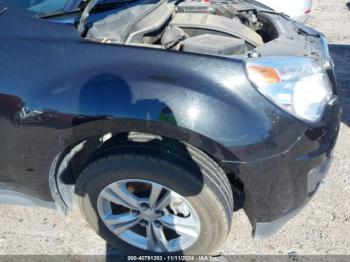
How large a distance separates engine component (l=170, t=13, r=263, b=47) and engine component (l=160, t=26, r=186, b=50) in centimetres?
15

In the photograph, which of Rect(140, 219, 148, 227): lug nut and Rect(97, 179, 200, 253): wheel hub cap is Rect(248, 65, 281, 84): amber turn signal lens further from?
Rect(140, 219, 148, 227): lug nut

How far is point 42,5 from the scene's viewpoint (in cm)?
218

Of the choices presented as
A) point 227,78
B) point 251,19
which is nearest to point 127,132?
point 227,78

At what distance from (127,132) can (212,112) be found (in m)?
0.48

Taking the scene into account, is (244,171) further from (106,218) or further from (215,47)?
(106,218)

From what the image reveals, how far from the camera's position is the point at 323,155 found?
6.74 feet

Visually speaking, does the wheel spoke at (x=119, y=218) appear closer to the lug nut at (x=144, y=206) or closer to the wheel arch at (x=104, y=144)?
the lug nut at (x=144, y=206)

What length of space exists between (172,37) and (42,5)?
826mm

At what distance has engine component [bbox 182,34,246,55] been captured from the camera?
2098 millimetres

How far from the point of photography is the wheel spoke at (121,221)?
2.23m

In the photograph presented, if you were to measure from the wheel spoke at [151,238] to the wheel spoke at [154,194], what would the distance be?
17 centimetres

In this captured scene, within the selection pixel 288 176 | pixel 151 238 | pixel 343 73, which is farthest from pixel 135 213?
pixel 343 73

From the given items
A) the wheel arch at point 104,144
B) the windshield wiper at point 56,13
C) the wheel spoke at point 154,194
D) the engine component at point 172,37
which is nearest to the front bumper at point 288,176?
the wheel arch at point 104,144

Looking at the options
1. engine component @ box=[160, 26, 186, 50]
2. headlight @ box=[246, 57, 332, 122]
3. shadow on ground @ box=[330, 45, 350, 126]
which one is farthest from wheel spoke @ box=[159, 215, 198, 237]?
shadow on ground @ box=[330, 45, 350, 126]
